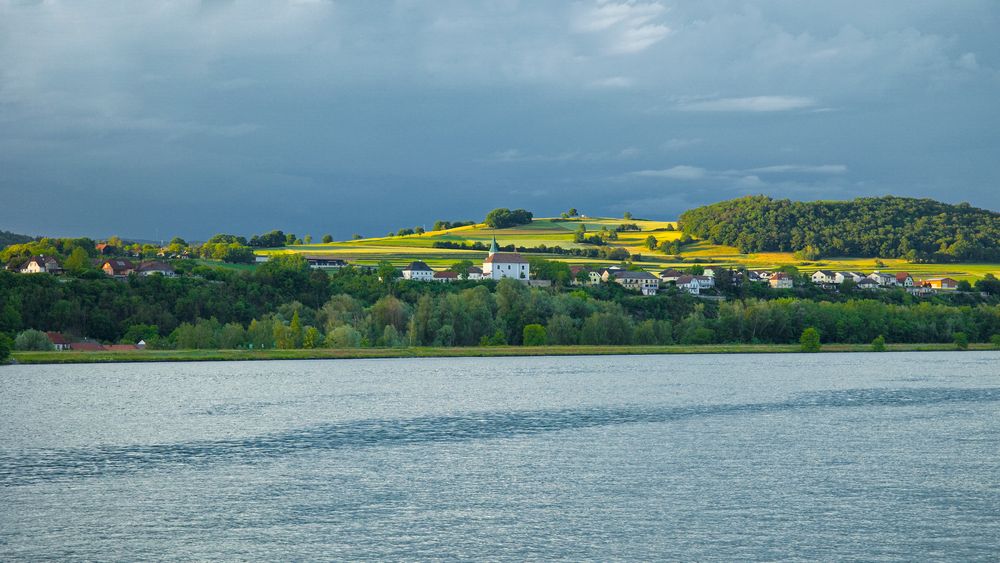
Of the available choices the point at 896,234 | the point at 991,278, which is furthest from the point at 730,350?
the point at 896,234

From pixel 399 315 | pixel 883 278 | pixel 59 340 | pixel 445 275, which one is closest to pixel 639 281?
pixel 445 275

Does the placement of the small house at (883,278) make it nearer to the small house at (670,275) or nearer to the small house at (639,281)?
the small house at (670,275)

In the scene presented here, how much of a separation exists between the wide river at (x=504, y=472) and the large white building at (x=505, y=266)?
9356cm

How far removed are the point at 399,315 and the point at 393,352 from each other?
9193 mm

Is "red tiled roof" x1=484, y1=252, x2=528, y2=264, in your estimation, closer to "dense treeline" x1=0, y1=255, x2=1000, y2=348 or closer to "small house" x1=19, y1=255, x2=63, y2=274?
"dense treeline" x1=0, y1=255, x2=1000, y2=348

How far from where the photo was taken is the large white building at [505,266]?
16100 centimetres

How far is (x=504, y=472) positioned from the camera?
33.8 meters

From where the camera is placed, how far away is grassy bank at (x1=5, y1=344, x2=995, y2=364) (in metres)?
90.8

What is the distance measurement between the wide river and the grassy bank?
2365 centimetres

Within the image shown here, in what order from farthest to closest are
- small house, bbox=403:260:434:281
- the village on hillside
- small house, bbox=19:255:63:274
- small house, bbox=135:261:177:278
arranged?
1. small house, bbox=403:260:434:281
2. the village on hillside
3. small house, bbox=19:255:63:274
4. small house, bbox=135:261:177:278

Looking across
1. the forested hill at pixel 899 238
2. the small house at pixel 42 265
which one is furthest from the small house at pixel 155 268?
the forested hill at pixel 899 238

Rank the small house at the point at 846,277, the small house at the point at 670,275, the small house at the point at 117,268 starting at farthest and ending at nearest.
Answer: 1. the small house at the point at 846,277
2. the small house at the point at 670,275
3. the small house at the point at 117,268

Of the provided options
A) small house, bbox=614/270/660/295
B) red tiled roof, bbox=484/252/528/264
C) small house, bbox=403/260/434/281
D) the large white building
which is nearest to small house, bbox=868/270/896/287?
small house, bbox=614/270/660/295

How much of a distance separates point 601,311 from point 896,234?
10310 cm
